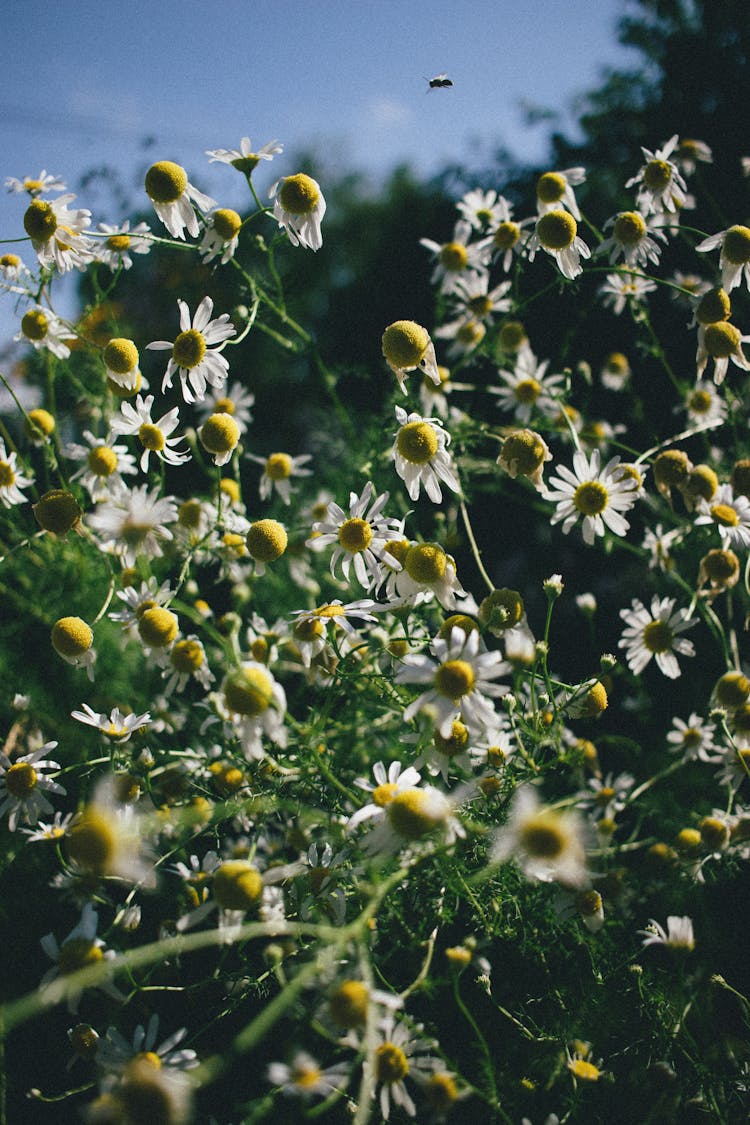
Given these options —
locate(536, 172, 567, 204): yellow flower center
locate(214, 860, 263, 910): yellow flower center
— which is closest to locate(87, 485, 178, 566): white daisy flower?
locate(214, 860, 263, 910): yellow flower center

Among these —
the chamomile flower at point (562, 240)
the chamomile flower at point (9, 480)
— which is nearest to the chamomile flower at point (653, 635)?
the chamomile flower at point (562, 240)

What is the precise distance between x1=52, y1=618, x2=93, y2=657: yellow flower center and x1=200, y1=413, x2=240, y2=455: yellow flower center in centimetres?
33

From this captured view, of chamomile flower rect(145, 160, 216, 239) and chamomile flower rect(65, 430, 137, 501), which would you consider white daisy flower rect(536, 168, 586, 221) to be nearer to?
chamomile flower rect(145, 160, 216, 239)

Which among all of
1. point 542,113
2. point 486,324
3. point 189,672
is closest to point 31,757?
point 189,672

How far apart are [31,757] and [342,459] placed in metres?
1.14

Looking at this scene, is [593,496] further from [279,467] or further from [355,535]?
[279,467]

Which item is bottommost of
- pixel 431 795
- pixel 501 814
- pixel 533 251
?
pixel 501 814

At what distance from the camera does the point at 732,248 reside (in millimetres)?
1211

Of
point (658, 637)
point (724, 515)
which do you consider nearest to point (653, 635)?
point (658, 637)

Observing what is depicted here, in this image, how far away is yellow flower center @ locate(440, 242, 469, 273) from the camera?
5.34ft

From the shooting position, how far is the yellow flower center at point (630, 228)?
4.41 ft

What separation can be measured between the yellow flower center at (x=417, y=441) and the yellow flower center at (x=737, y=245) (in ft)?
2.10

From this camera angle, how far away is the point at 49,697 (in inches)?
54.7

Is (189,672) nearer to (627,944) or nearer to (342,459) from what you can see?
(627,944)
